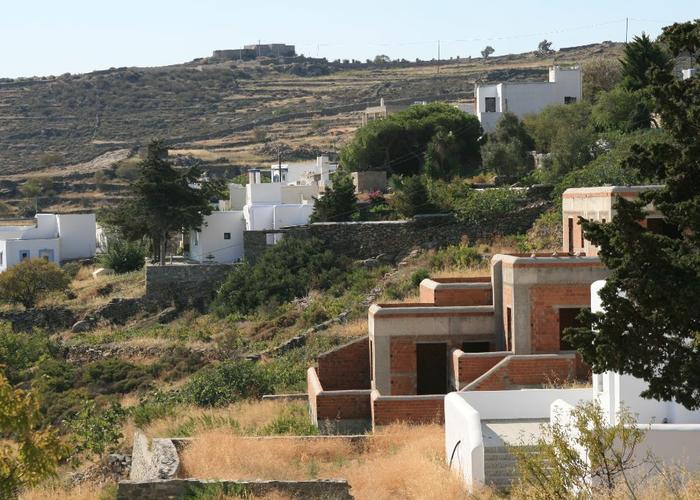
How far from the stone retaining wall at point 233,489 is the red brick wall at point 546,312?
25.8 feet

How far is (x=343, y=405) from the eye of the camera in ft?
77.7

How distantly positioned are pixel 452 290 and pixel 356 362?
271cm

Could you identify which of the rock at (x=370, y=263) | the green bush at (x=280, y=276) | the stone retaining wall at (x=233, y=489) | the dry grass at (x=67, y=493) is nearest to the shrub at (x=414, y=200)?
the rock at (x=370, y=263)

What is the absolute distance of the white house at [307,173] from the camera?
Result: 5309 cm

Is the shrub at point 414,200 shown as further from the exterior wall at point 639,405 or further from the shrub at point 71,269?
the exterior wall at point 639,405

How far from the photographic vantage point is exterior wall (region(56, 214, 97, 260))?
188ft

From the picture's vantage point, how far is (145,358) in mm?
38531

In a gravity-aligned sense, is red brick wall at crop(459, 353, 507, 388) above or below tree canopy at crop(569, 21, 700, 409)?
below

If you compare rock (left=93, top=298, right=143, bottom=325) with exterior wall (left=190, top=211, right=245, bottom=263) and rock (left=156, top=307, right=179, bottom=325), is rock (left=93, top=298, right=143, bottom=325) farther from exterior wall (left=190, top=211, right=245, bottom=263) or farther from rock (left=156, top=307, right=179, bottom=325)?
exterior wall (left=190, top=211, right=245, bottom=263)

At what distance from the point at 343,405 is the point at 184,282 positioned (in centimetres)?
2072

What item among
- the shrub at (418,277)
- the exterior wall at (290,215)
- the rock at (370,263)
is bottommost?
the shrub at (418,277)

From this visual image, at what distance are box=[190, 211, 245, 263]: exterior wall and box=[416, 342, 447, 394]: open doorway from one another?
2268cm

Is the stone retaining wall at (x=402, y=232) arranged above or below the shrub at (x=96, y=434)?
above

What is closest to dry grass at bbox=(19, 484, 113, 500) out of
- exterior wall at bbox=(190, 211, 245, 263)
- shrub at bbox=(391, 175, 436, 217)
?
shrub at bbox=(391, 175, 436, 217)
